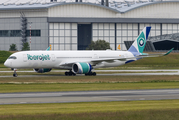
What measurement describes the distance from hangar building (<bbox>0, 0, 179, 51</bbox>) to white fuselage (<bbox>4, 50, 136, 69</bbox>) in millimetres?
67610

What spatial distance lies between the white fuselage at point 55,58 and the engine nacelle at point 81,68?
150 centimetres

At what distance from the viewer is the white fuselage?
49000mm

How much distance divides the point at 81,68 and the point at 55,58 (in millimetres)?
4378

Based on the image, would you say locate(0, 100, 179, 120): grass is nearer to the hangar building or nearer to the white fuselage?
the white fuselage

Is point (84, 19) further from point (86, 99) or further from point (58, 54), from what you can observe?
point (86, 99)

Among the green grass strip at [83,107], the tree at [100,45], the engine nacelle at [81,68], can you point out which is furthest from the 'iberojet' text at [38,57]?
the tree at [100,45]

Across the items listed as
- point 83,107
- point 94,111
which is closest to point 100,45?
point 83,107

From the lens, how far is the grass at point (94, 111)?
18172 mm

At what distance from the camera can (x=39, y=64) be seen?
1976 inches

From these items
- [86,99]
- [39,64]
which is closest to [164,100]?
[86,99]

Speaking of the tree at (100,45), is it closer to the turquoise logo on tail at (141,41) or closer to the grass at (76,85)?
the turquoise logo on tail at (141,41)

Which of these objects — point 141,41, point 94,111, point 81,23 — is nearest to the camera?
point 94,111

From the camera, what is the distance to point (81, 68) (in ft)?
164

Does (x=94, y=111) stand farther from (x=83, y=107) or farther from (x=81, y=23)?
(x=81, y=23)
